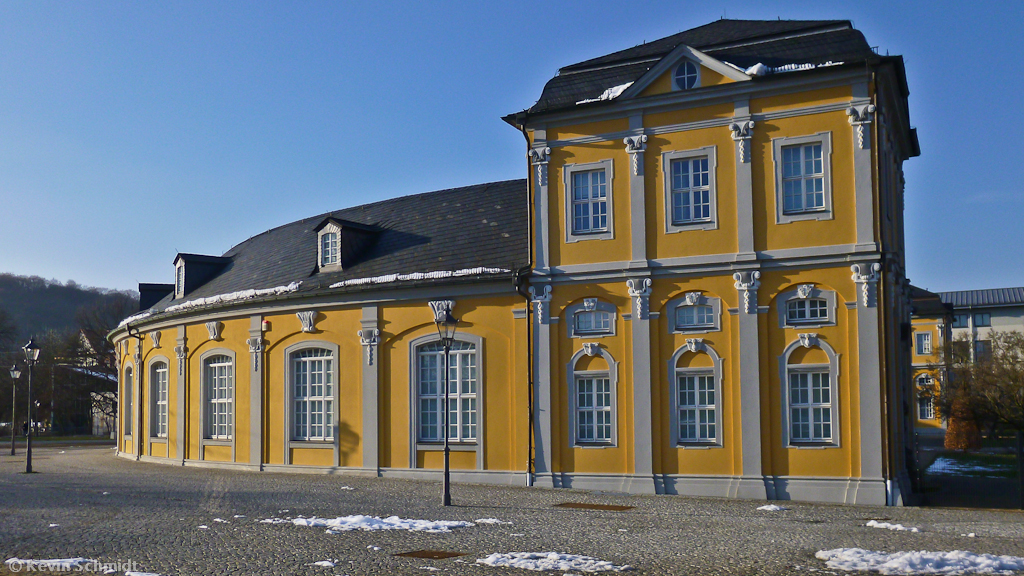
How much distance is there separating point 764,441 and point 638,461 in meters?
2.62

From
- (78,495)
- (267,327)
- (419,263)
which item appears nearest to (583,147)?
(419,263)

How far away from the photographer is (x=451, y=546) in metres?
11.4

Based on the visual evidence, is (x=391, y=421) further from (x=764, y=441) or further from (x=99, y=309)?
(x=99, y=309)

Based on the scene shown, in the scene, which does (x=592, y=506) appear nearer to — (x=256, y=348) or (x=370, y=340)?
(x=370, y=340)

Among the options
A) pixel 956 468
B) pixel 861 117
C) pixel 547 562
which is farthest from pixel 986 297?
pixel 547 562

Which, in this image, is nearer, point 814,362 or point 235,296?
point 814,362

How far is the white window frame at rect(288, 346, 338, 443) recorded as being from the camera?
23.6 metres

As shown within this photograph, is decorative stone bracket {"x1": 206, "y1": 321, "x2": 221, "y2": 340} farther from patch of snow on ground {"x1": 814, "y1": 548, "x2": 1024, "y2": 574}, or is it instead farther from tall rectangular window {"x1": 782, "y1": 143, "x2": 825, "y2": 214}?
patch of snow on ground {"x1": 814, "y1": 548, "x2": 1024, "y2": 574}

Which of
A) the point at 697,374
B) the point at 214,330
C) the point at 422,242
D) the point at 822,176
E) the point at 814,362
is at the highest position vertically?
the point at 822,176

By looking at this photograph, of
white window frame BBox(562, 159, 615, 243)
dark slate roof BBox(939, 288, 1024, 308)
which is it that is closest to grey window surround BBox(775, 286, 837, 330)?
white window frame BBox(562, 159, 615, 243)

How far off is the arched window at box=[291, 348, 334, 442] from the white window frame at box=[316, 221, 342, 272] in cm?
220

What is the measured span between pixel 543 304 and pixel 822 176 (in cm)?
640

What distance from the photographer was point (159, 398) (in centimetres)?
2994

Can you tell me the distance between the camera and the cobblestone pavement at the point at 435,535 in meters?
10.3
